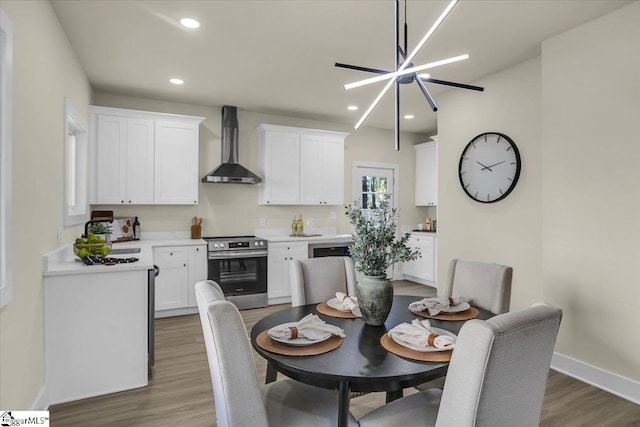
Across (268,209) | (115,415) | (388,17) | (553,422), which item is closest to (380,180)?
(268,209)

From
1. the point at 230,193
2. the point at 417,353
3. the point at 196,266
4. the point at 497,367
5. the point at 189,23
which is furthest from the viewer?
the point at 230,193

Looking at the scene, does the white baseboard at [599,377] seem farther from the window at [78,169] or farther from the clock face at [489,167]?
the window at [78,169]

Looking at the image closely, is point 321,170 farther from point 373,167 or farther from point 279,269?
point 279,269

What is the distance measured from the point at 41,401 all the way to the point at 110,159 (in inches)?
108

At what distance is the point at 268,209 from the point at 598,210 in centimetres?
391

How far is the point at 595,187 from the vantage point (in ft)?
8.80

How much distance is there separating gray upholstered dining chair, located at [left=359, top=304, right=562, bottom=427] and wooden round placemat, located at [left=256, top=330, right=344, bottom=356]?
19.0 inches

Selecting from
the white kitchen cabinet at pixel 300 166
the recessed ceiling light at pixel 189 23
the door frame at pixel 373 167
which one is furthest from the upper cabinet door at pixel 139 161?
the door frame at pixel 373 167

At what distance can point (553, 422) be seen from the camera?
2211 millimetres

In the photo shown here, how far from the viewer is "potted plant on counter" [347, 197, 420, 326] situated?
1.68 m

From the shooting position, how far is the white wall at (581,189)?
251 centimetres

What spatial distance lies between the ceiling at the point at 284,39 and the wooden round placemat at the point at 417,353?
86.8 inches

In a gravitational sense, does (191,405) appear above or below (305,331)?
below

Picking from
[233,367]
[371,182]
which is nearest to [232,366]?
[233,367]
